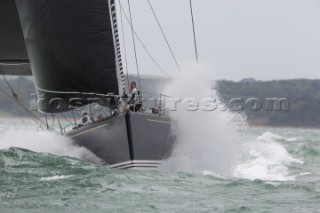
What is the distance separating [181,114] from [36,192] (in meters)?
4.61

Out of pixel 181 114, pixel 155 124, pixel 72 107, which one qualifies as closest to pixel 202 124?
pixel 181 114

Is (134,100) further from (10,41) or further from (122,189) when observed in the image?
(10,41)

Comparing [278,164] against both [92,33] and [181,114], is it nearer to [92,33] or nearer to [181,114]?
[181,114]

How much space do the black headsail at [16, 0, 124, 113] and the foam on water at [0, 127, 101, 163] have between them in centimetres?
75

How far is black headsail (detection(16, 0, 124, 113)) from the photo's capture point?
11367mm

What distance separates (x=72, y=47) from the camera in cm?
1173

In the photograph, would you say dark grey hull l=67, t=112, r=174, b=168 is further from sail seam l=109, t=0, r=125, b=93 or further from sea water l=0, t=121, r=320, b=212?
sail seam l=109, t=0, r=125, b=93

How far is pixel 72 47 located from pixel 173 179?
3.43m

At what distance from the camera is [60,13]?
456 inches

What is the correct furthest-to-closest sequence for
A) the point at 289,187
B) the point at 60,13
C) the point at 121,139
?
1. the point at 60,13
2. the point at 121,139
3. the point at 289,187

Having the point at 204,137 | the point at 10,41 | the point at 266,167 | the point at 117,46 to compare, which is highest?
the point at 10,41

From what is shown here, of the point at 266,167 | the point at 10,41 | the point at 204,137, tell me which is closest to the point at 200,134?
the point at 204,137

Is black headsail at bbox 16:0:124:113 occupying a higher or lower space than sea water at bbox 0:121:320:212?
higher

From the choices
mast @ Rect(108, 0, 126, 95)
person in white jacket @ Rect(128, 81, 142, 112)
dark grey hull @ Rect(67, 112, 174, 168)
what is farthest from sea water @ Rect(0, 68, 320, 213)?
mast @ Rect(108, 0, 126, 95)
